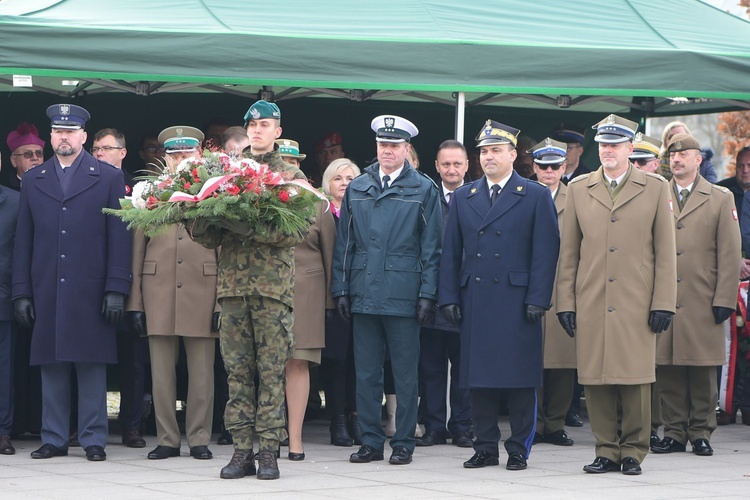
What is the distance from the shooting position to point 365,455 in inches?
310

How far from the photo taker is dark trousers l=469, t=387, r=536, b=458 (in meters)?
7.68

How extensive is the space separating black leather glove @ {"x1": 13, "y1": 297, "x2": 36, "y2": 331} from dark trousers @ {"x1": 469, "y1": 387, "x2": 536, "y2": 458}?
2.79m

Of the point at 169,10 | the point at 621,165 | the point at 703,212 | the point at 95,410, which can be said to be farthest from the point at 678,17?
the point at 95,410

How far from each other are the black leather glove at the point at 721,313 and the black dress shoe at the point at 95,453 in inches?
159

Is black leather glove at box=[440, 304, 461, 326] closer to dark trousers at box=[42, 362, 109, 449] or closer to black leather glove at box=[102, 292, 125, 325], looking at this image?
black leather glove at box=[102, 292, 125, 325]

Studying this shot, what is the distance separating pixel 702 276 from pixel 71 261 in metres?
4.09

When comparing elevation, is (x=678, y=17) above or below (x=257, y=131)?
above

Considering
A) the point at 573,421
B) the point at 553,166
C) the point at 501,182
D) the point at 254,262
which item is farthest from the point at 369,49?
the point at 573,421

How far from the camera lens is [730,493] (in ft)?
22.5

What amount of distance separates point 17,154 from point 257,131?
258cm

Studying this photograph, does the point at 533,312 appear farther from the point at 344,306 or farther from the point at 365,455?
the point at 365,455

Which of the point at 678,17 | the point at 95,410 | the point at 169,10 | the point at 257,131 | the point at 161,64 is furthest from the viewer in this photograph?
the point at 678,17

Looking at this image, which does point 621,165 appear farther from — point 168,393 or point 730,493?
point 168,393

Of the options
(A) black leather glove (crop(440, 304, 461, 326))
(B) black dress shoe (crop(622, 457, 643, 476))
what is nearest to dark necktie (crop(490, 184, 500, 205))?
(A) black leather glove (crop(440, 304, 461, 326))
